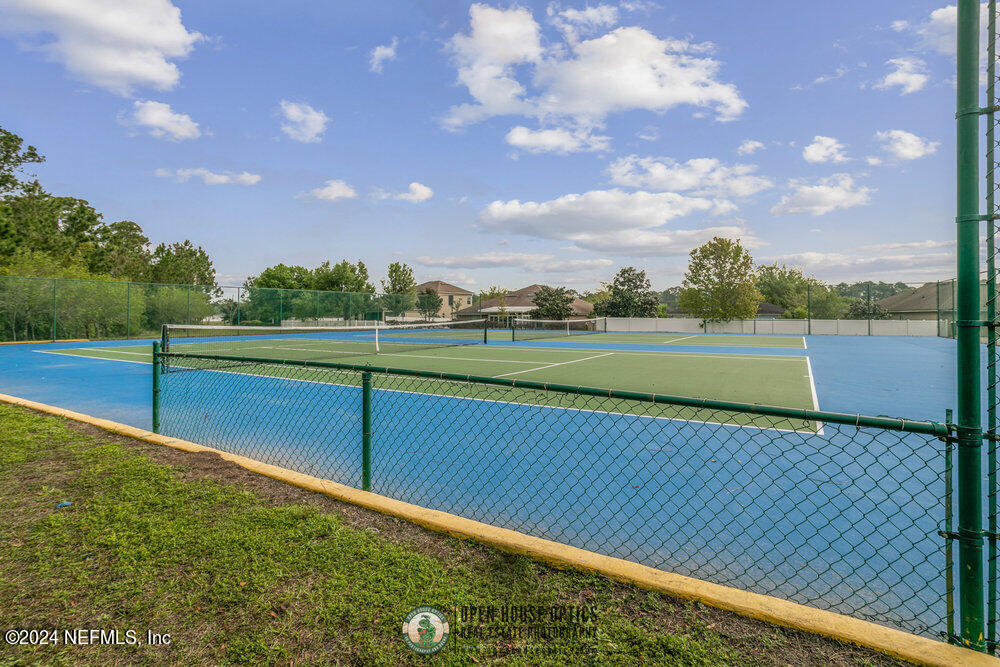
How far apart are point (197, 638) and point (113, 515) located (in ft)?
5.86

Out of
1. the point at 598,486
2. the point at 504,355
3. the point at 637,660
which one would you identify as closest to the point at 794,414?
the point at 637,660

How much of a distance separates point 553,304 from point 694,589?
4510 centimetres

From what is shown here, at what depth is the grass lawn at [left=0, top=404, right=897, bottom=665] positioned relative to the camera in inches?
84.6

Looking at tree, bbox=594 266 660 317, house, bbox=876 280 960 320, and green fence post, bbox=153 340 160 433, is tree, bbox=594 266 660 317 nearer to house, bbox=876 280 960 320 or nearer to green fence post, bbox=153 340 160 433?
house, bbox=876 280 960 320

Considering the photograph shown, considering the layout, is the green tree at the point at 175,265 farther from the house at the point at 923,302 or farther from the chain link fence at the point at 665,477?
the house at the point at 923,302

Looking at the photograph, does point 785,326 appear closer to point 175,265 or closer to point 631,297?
point 631,297

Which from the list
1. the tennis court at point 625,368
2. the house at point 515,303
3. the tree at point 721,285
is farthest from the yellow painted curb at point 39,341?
the house at point 515,303

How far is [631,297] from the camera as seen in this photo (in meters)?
45.2

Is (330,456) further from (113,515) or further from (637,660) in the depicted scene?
(637,660)

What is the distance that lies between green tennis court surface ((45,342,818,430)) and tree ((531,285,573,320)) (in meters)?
28.7

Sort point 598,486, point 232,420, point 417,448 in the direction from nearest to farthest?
point 598,486
point 417,448
point 232,420

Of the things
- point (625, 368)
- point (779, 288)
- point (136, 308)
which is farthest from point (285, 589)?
point (779, 288)

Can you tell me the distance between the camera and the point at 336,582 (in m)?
2.66

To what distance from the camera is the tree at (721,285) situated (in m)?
40.3
